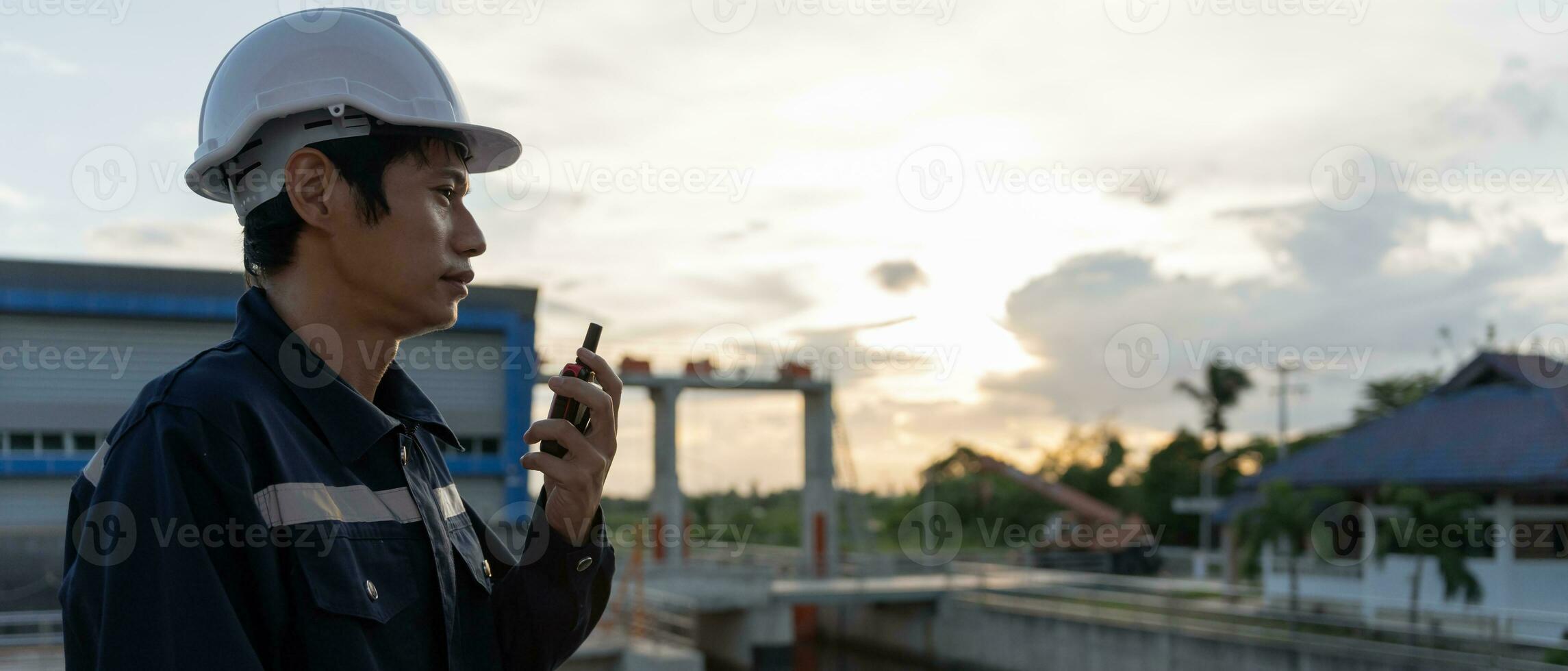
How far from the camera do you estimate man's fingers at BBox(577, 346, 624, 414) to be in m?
1.66

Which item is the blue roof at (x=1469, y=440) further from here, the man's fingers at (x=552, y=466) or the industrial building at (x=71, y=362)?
the man's fingers at (x=552, y=466)

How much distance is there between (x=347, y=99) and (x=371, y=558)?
60 centimetres

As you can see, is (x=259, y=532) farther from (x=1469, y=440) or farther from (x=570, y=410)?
(x=1469, y=440)

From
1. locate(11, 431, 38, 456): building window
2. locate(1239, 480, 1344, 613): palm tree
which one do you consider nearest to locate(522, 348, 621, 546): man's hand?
locate(11, 431, 38, 456): building window

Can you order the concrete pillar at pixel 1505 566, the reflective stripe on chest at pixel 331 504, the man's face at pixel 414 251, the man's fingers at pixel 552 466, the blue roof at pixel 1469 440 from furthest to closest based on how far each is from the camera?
1. the blue roof at pixel 1469 440
2. the concrete pillar at pixel 1505 566
3. the man's fingers at pixel 552 466
4. the man's face at pixel 414 251
5. the reflective stripe on chest at pixel 331 504

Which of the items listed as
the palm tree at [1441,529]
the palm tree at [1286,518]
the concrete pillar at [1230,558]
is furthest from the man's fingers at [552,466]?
the concrete pillar at [1230,558]

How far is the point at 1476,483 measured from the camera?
779 inches

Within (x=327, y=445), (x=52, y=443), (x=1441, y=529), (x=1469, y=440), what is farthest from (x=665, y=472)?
(x=327, y=445)

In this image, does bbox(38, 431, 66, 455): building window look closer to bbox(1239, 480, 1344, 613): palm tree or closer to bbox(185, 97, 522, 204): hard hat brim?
bbox(185, 97, 522, 204): hard hat brim

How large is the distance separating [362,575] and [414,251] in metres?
0.45

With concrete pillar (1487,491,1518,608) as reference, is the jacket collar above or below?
above

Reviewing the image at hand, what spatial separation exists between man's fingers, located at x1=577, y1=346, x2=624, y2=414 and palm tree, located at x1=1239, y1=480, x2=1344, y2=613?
22.4m

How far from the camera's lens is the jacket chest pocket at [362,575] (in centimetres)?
128

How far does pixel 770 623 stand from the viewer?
26.1m
